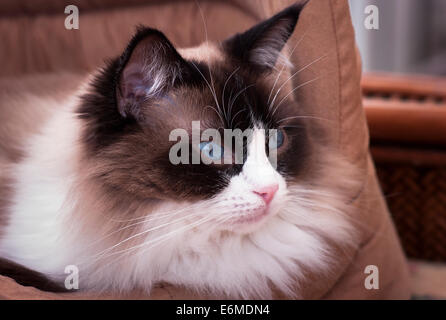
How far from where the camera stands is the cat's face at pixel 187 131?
40.6 inches

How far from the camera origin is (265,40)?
1.16 m

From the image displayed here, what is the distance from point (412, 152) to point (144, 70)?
1023 millimetres

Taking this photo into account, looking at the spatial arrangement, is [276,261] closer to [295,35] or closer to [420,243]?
[295,35]

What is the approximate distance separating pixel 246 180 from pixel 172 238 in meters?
0.21

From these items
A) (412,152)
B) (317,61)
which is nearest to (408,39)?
(412,152)

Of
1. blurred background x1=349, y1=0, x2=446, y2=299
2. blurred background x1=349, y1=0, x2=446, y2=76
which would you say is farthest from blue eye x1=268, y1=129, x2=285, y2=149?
blurred background x1=349, y1=0, x2=446, y2=76

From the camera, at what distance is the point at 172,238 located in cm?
112

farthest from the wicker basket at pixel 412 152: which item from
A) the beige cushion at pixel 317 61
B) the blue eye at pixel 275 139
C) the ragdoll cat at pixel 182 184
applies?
the blue eye at pixel 275 139

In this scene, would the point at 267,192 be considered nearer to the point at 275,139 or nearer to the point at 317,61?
the point at 275,139

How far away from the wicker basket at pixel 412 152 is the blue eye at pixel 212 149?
0.79 meters

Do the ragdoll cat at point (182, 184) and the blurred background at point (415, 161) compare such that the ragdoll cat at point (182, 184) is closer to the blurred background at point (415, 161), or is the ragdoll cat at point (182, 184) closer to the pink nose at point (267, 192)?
the pink nose at point (267, 192)

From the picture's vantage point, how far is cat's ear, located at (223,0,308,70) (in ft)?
3.65

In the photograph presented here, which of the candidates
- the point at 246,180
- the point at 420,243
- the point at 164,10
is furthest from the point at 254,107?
the point at 420,243

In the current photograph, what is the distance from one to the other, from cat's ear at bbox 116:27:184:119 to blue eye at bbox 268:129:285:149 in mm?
236
